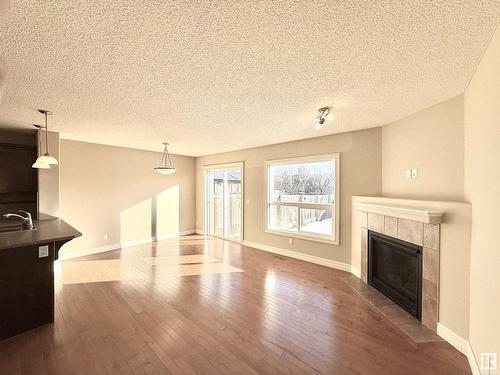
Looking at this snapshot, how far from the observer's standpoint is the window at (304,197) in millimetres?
4387

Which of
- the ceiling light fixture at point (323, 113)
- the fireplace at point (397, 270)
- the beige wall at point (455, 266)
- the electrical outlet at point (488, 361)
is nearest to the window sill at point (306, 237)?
the fireplace at point (397, 270)

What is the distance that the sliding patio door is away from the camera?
6248 mm

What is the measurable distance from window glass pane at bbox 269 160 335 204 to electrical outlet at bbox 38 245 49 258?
403cm

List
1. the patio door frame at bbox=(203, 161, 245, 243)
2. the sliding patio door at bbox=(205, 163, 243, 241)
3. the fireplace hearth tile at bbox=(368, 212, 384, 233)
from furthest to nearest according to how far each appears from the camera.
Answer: the sliding patio door at bbox=(205, 163, 243, 241) → the patio door frame at bbox=(203, 161, 245, 243) → the fireplace hearth tile at bbox=(368, 212, 384, 233)

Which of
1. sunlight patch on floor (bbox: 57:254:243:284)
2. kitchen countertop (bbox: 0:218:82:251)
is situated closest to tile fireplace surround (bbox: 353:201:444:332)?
sunlight patch on floor (bbox: 57:254:243:284)

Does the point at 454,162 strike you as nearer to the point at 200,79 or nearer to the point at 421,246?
the point at 421,246

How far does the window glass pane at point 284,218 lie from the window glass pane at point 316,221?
16 centimetres

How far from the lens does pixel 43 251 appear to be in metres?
2.51

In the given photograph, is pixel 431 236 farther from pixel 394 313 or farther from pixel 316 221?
pixel 316 221

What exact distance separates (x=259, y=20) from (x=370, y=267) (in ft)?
11.8

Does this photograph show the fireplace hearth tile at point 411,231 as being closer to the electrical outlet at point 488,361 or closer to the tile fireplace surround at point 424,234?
the tile fireplace surround at point 424,234

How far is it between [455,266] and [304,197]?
278cm

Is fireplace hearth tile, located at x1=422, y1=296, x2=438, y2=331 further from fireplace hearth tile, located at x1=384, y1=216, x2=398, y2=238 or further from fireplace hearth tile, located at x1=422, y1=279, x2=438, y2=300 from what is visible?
fireplace hearth tile, located at x1=384, y1=216, x2=398, y2=238

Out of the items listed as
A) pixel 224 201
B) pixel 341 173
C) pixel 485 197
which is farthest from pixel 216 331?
pixel 224 201
